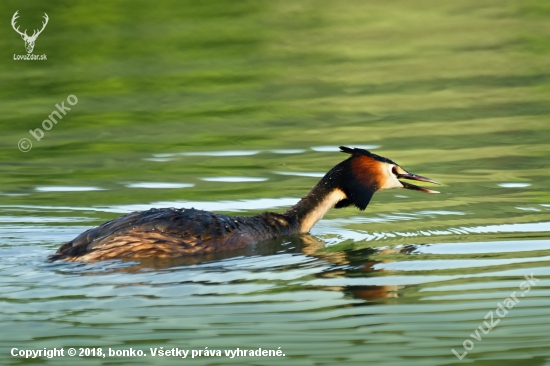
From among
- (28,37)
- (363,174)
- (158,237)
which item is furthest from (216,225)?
(28,37)

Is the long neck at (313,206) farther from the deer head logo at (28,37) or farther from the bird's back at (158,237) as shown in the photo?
the deer head logo at (28,37)

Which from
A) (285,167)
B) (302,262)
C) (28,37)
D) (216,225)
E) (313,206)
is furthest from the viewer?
(28,37)

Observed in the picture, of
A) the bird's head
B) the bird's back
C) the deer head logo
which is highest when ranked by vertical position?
the deer head logo

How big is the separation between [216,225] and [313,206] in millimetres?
1443

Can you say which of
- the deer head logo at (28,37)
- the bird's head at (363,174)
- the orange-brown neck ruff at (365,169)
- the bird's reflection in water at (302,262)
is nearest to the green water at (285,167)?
the bird's reflection in water at (302,262)

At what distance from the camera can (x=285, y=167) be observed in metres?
13.1

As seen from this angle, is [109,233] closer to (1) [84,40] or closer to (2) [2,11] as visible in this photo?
(1) [84,40]

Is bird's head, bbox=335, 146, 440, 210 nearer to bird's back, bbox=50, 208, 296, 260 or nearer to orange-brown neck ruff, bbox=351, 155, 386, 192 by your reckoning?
orange-brown neck ruff, bbox=351, 155, 386, 192

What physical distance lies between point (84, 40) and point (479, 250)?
485 inches

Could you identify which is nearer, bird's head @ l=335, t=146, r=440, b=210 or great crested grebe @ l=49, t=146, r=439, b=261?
great crested grebe @ l=49, t=146, r=439, b=261

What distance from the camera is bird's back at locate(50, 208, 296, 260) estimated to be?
9.20 meters

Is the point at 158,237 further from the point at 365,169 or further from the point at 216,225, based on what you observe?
the point at 365,169

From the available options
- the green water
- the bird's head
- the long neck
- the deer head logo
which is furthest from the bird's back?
the deer head logo

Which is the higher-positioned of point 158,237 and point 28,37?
point 28,37
